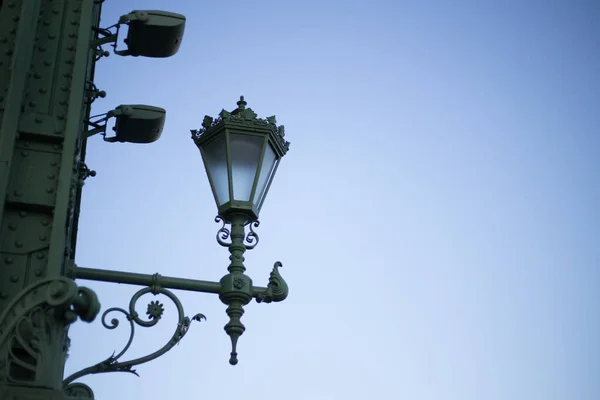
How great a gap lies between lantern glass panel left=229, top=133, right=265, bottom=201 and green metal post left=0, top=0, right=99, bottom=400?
3.45ft

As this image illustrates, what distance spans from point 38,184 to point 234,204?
158cm

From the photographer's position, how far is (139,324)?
20.3 ft

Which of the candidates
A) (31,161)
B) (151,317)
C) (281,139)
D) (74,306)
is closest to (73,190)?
(31,161)

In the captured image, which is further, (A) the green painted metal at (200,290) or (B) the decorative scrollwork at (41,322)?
(A) the green painted metal at (200,290)

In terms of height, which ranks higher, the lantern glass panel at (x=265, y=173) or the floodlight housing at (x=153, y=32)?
the floodlight housing at (x=153, y=32)

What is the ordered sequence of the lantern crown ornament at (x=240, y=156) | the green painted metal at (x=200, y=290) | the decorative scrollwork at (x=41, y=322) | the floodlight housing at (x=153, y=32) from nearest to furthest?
the decorative scrollwork at (x=41, y=322)
the green painted metal at (x=200, y=290)
the floodlight housing at (x=153, y=32)
the lantern crown ornament at (x=240, y=156)

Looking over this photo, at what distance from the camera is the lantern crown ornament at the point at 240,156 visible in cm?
709

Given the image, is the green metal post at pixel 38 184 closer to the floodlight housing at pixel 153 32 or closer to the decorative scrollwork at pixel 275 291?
the floodlight housing at pixel 153 32

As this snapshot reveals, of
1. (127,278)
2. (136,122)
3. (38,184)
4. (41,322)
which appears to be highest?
(136,122)

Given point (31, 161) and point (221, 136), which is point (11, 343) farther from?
point (221, 136)

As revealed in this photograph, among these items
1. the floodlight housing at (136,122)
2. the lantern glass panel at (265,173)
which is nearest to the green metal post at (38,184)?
the floodlight housing at (136,122)

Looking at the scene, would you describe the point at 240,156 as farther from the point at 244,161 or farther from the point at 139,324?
the point at 139,324

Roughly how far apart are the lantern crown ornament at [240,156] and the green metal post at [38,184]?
998 millimetres

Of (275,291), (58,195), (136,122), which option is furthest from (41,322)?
(136,122)
